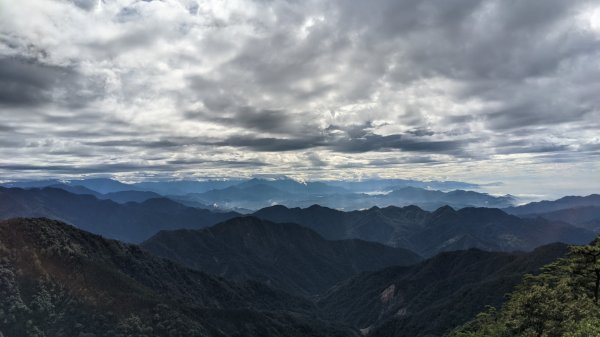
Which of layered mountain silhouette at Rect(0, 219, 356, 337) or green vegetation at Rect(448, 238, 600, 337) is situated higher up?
green vegetation at Rect(448, 238, 600, 337)

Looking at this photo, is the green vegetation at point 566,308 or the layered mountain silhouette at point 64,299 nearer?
the green vegetation at point 566,308

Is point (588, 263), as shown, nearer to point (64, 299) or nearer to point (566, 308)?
point (566, 308)

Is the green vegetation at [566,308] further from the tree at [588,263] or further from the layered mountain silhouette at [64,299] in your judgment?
the layered mountain silhouette at [64,299]

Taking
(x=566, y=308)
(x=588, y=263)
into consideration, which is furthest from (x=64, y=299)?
(x=588, y=263)

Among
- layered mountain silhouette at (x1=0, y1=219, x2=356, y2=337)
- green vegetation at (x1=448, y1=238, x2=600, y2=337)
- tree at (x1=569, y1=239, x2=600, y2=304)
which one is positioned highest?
tree at (x1=569, y1=239, x2=600, y2=304)

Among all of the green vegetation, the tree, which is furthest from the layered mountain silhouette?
the tree

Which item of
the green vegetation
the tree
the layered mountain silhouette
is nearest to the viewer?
the green vegetation

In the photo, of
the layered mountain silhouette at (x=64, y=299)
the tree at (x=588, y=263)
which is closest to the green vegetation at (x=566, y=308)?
the tree at (x=588, y=263)

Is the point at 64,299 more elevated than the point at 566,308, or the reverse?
the point at 566,308

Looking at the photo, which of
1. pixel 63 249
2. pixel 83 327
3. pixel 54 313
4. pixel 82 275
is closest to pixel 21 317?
pixel 54 313

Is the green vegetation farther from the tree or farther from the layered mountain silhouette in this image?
the layered mountain silhouette

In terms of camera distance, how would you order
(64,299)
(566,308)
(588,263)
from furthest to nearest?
(64,299) → (588,263) → (566,308)
